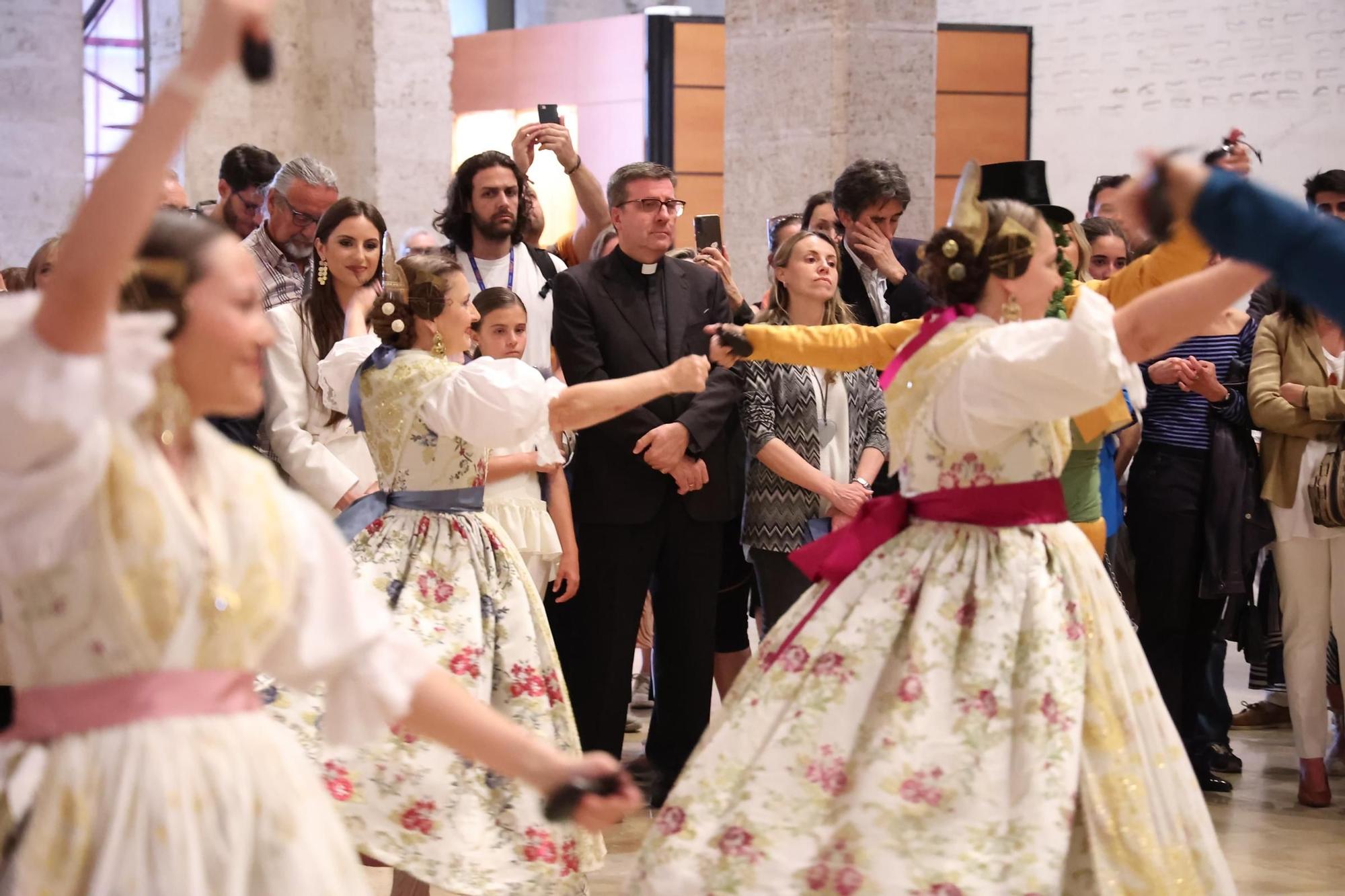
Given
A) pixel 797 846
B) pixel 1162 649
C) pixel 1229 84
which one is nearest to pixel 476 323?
pixel 797 846

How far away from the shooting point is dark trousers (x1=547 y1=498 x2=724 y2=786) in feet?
14.0

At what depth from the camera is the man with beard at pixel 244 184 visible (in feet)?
15.8

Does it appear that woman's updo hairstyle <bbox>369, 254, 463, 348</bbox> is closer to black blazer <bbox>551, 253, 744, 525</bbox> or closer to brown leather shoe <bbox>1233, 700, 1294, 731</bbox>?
black blazer <bbox>551, 253, 744, 525</bbox>

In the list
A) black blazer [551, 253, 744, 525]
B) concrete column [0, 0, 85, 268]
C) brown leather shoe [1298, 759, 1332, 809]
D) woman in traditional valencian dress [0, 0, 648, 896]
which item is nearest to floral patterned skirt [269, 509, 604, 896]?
black blazer [551, 253, 744, 525]

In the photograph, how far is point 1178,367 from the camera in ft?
15.3

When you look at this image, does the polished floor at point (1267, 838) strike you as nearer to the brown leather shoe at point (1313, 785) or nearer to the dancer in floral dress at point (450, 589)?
the brown leather shoe at point (1313, 785)

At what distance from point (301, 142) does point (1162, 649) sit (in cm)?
371

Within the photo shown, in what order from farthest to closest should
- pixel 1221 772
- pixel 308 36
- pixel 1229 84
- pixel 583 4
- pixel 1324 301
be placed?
pixel 583 4 → pixel 1229 84 → pixel 308 36 → pixel 1221 772 → pixel 1324 301

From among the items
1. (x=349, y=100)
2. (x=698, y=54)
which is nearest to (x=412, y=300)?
(x=349, y=100)

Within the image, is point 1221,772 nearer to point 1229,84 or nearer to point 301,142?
point 301,142

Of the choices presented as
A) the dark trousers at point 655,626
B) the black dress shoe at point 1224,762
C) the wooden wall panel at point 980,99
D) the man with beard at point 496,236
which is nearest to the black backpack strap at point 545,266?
the man with beard at point 496,236

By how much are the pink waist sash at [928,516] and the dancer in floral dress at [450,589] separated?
411 millimetres

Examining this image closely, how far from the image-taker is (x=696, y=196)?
34.6 feet

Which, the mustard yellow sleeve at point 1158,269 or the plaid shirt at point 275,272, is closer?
the mustard yellow sleeve at point 1158,269
